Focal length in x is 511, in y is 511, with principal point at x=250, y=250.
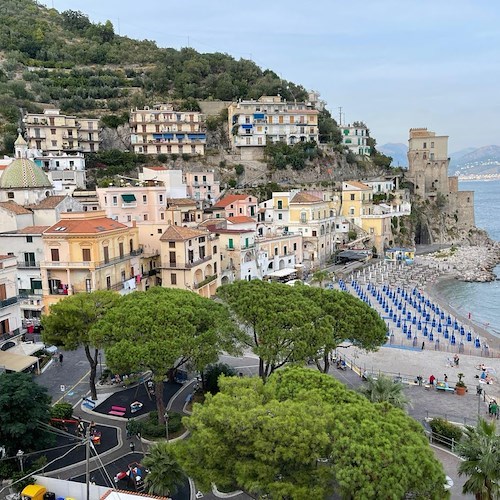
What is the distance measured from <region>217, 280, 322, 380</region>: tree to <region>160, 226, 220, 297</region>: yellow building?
632 inches

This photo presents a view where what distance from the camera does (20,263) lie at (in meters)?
35.9

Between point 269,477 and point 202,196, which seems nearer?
point 269,477

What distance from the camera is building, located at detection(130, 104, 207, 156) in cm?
7650

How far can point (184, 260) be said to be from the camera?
38.5 m

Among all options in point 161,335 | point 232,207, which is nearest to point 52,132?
point 232,207

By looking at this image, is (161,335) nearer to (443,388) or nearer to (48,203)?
(443,388)

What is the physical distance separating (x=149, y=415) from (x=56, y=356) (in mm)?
10688

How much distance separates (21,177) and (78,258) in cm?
1463

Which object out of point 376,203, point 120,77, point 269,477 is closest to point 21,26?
point 120,77

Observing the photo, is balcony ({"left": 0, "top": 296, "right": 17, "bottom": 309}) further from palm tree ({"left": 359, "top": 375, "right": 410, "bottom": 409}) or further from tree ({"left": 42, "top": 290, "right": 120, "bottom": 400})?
palm tree ({"left": 359, "top": 375, "right": 410, "bottom": 409})

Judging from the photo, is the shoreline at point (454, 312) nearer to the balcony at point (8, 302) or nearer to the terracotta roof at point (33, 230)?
the balcony at point (8, 302)

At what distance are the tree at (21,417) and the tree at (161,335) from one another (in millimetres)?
2855

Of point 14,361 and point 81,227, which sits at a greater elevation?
point 81,227

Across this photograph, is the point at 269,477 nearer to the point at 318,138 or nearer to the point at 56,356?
the point at 56,356
